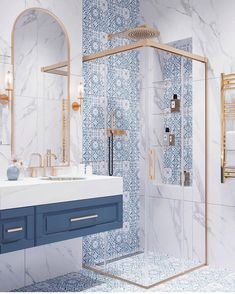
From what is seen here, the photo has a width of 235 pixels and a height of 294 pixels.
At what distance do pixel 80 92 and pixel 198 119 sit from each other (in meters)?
1.17

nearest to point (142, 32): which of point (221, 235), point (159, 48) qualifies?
point (159, 48)

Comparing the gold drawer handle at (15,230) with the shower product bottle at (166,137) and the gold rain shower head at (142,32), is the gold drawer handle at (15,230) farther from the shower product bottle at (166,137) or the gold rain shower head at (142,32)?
the gold rain shower head at (142,32)

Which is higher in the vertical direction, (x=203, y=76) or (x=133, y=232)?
(x=203, y=76)

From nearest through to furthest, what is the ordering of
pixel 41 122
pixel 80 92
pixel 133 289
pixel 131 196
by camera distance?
pixel 133 289 → pixel 41 122 → pixel 80 92 → pixel 131 196

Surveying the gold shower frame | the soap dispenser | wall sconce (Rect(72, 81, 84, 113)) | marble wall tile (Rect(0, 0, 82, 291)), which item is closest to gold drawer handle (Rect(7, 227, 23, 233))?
marble wall tile (Rect(0, 0, 82, 291))

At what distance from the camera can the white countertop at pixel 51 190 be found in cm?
261

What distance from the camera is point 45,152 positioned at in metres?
3.42

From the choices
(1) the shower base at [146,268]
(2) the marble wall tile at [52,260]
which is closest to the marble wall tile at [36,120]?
(2) the marble wall tile at [52,260]

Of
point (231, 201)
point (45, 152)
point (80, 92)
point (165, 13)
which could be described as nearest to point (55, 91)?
point (80, 92)

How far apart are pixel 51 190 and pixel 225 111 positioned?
181cm

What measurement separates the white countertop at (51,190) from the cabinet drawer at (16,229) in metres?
0.05

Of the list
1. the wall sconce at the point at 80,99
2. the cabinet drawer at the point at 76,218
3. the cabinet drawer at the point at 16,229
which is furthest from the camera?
the wall sconce at the point at 80,99

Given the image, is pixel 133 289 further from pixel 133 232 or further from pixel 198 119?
pixel 198 119

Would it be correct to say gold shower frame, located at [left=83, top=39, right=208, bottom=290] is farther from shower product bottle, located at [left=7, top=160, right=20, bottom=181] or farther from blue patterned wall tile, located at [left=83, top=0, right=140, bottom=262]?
shower product bottle, located at [left=7, top=160, right=20, bottom=181]
